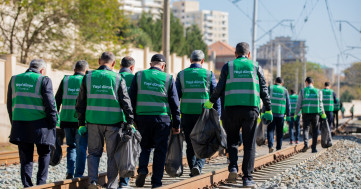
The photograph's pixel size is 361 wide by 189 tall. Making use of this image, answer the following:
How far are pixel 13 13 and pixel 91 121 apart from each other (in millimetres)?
19091

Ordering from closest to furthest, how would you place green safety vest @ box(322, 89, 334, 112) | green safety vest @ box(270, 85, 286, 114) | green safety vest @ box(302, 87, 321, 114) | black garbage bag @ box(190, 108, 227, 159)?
black garbage bag @ box(190, 108, 227, 159), green safety vest @ box(270, 85, 286, 114), green safety vest @ box(302, 87, 321, 114), green safety vest @ box(322, 89, 334, 112)

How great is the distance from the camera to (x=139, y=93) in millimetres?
7750

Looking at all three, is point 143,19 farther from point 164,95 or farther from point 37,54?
point 164,95

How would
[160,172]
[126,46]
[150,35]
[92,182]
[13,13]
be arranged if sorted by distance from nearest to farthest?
[92,182] < [160,172] < [13,13] < [126,46] < [150,35]

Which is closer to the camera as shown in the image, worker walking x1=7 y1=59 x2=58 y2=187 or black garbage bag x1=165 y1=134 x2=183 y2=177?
worker walking x1=7 y1=59 x2=58 y2=187

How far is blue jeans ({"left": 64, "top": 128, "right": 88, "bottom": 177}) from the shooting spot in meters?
8.44

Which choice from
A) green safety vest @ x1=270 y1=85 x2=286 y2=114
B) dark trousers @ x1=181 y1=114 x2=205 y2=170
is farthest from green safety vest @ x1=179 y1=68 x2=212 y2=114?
green safety vest @ x1=270 y1=85 x2=286 y2=114

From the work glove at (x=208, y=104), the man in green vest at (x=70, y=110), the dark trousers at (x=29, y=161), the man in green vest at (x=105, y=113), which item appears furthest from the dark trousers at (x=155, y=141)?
the man in green vest at (x=70, y=110)

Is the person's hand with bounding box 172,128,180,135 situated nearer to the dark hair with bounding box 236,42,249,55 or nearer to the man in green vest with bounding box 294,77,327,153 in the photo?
the dark hair with bounding box 236,42,249,55

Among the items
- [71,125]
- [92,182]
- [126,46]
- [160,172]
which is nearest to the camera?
[92,182]

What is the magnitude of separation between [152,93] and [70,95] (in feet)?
6.46

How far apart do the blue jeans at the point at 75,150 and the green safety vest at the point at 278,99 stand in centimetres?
636

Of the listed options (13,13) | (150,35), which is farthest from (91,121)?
(150,35)

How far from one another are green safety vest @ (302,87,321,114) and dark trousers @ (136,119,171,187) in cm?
726
